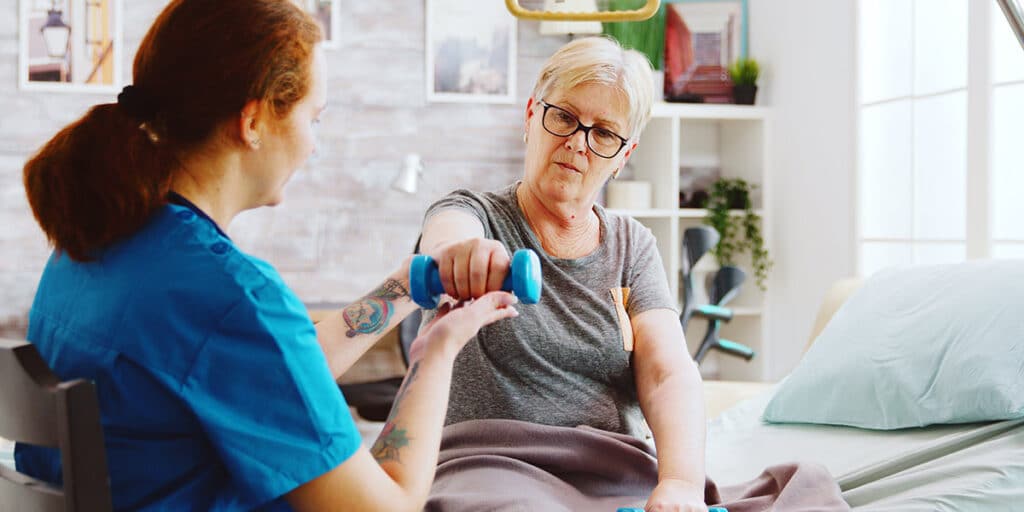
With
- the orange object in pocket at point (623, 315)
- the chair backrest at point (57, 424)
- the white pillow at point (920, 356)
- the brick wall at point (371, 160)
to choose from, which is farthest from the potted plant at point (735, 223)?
the chair backrest at point (57, 424)

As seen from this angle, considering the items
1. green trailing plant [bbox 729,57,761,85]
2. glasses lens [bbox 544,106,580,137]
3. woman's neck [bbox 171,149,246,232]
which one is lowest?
woman's neck [bbox 171,149,246,232]

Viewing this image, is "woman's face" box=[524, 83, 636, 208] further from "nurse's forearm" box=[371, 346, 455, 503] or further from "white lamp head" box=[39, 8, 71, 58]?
"white lamp head" box=[39, 8, 71, 58]

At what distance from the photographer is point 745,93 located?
4.21 metres

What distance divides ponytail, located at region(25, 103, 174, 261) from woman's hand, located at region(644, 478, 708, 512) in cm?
72

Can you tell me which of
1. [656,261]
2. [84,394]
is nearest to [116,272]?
[84,394]

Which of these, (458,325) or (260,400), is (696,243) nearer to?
(458,325)

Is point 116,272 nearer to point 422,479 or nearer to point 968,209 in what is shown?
point 422,479

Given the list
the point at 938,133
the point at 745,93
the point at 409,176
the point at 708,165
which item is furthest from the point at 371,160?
the point at 938,133

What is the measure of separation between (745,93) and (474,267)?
10.8ft

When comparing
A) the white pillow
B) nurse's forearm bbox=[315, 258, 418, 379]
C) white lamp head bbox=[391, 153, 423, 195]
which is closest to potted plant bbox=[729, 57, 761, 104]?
white lamp head bbox=[391, 153, 423, 195]

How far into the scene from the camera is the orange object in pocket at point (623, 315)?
5.04 feet

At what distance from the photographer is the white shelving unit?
13.4 feet

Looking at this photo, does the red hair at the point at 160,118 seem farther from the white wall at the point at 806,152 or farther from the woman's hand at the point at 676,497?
the white wall at the point at 806,152

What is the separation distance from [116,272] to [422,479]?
38 centimetres
